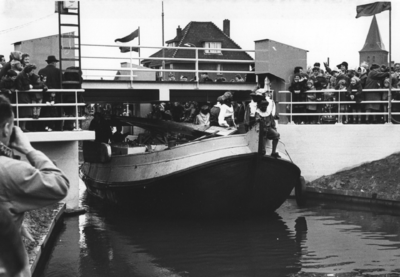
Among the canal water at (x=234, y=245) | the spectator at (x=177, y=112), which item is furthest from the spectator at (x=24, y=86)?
the spectator at (x=177, y=112)

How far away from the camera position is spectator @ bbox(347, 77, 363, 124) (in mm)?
18406

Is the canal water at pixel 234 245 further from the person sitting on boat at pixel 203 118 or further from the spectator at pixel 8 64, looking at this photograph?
the spectator at pixel 8 64

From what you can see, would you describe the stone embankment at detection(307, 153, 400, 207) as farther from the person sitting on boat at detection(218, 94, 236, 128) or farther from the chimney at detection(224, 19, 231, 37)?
the chimney at detection(224, 19, 231, 37)

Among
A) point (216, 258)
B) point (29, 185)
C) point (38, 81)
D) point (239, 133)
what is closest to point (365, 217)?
point (239, 133)

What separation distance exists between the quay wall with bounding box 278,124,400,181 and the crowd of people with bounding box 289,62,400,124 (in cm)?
65

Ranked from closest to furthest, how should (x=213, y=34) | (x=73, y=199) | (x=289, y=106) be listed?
(x=73, y=199) → (x=289, y=106) → (x=213, y=34)

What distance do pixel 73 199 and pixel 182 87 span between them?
5.16m

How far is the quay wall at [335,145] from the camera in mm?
18203

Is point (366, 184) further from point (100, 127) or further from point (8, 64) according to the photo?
point (8, 64)

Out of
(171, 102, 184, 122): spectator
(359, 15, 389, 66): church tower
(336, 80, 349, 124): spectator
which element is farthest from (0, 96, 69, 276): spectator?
(359, 15, 389, 66): church tower

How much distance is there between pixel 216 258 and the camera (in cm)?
1134

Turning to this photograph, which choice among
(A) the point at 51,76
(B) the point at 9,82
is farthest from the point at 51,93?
(B) the point at 9,82

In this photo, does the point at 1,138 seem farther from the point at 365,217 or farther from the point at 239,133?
the point at 365,217

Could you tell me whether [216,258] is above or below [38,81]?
below
